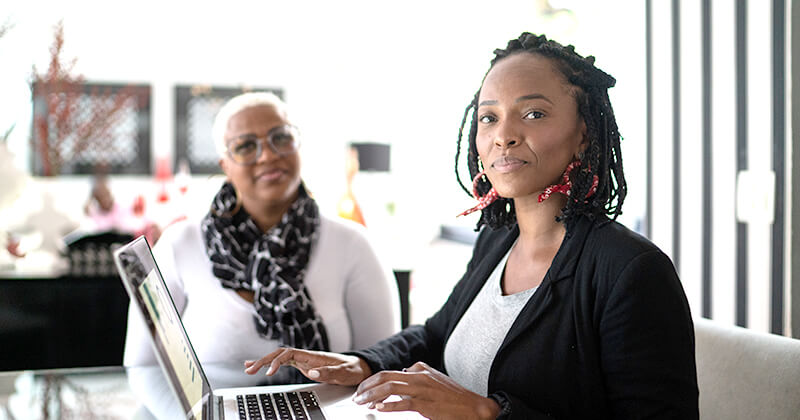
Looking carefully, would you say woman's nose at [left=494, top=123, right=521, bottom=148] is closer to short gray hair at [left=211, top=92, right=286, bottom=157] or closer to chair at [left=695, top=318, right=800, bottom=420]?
chair at [left=695, top=318, right=800, bottom=420]

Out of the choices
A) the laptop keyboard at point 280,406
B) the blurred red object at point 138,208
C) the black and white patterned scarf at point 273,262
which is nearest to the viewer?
the laptop keyboard at point 280,406

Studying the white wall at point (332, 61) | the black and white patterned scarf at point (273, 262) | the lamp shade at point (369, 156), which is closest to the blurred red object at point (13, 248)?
the black and white patterned scarf at point (273, 262)

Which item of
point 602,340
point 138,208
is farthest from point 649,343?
point 138,208

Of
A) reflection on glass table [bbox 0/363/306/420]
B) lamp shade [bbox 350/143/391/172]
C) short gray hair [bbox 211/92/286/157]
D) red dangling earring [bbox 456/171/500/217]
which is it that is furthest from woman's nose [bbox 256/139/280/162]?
lamp shade [bbox 350/143/391/172]

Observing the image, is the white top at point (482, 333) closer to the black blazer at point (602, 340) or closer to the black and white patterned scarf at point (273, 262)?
the black blazer at point (602, 340)

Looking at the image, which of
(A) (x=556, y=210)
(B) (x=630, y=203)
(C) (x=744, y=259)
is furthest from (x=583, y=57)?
(B) (x=630, y=203)

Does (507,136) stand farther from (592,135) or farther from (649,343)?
(649,343)

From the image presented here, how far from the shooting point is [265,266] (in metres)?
1.92

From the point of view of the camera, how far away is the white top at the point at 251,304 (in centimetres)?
185

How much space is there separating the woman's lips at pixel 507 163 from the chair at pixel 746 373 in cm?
53

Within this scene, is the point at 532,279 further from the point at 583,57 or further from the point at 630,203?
the point at 630,203

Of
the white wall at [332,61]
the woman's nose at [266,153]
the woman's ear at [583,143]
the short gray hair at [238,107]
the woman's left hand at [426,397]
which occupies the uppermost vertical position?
the white wall at [332,61]

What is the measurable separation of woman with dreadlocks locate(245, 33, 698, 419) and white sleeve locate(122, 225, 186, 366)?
0.69 m

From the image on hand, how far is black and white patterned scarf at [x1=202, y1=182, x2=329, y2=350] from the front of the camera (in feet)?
6.04
